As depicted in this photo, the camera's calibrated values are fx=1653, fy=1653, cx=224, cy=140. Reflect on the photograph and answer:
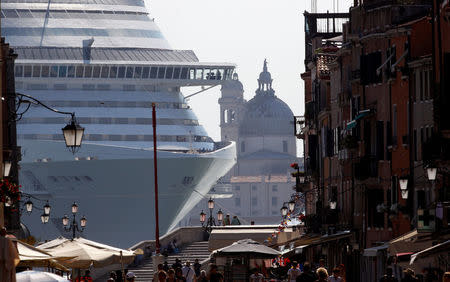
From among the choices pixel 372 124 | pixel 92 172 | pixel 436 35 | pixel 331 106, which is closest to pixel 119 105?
pixel 92 172

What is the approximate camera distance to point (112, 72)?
362ft

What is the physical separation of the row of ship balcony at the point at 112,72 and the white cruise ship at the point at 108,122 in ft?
0.22

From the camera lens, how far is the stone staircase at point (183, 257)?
60.5 meters

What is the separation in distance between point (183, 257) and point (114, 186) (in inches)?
1618

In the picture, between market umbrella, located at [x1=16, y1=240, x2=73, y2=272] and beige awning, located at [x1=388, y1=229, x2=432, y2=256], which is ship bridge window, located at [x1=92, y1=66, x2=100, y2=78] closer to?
beige awning, located at [x1=388, y1=229, x2=432, y2=256]

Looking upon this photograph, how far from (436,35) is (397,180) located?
7.76 metres

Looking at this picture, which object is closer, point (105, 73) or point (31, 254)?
point (31, 254)

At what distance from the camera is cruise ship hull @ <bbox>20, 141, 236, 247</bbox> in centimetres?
10356

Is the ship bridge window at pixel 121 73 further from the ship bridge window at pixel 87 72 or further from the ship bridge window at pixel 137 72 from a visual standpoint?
the ship bridge window at pixel 87 72

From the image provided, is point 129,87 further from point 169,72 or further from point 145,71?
point 169,72

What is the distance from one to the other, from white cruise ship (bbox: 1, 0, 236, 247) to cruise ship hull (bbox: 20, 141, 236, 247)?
0.22ft

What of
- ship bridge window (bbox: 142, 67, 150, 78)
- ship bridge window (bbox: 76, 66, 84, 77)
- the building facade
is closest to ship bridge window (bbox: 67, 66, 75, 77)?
ship bridge window (bbox: 76, 66, 84, 77)

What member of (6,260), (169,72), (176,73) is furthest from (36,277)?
(176,73)

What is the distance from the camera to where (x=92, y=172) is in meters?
105
